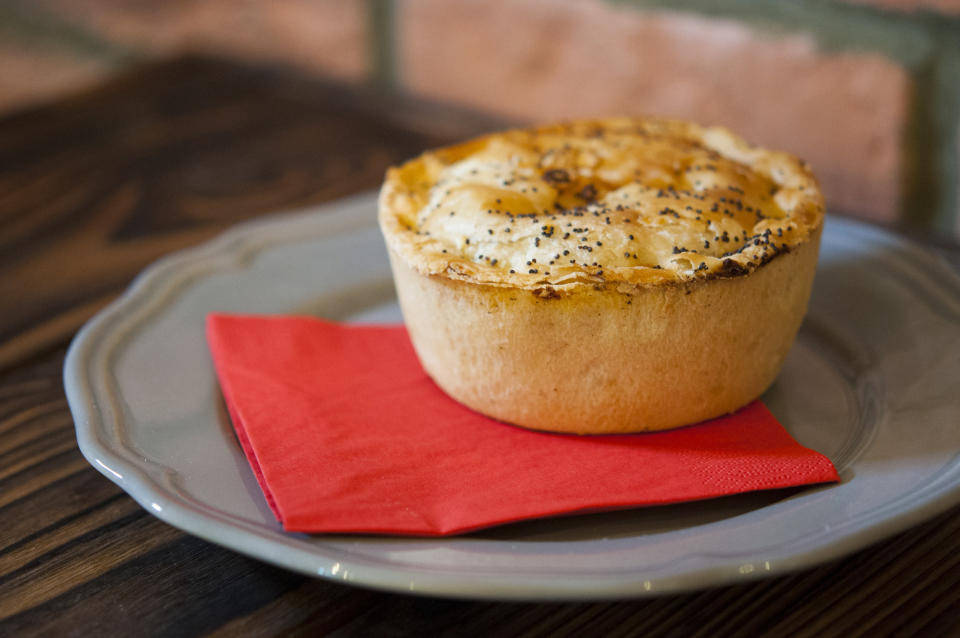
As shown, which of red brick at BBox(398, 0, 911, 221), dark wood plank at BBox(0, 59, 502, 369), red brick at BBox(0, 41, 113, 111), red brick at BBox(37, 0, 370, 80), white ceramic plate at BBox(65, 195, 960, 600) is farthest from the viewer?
red brick at BBox(0, 41, 113, 111)

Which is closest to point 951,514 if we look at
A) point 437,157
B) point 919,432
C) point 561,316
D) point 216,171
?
point 919,432

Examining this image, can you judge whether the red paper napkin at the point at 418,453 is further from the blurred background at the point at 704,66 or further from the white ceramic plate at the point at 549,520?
the blurred background at the point at 704,66

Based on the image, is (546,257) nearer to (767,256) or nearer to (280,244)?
(767,256)

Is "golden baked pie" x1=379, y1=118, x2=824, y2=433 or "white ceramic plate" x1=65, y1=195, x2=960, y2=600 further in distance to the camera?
"golden baked pie" x1=379, y1=118, x2=824, y2=433

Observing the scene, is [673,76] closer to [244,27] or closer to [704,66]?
[704,66]

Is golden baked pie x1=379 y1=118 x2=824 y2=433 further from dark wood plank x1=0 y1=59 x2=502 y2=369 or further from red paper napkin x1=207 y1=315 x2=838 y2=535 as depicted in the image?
dark wood plank x1=0 y1=59 x2=502 y2=369

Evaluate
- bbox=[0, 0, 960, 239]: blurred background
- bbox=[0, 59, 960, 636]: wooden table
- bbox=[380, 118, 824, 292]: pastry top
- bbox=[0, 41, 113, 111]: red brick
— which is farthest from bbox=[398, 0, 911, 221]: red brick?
bbox=[0, 41, 113, 111]: red brick

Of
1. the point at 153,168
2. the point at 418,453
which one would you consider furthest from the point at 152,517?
the point at 153,168
